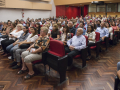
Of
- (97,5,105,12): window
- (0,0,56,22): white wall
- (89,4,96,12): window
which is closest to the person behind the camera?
(0,0,56,22): white wall

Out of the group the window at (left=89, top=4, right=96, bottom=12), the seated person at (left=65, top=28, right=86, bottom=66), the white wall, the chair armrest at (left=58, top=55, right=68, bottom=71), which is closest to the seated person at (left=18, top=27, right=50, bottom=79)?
the chair armrest at (left=58, top=55, right=68, bottom=71)

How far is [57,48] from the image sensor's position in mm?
2670

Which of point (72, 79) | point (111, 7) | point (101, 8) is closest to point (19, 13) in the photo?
point (101, 8)

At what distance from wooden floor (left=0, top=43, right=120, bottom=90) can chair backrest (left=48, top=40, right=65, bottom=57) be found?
560mm

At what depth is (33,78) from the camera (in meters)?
2.70

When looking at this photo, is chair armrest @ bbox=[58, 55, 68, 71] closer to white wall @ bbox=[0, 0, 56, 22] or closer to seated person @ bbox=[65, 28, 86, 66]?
seated person @ bbox=[65, 28, 86, 66]

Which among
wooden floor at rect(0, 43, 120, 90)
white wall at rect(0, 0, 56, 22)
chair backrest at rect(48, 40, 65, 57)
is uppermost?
white wall at rect(0, 0, 56, 22)

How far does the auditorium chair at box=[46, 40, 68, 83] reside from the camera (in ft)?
7.84

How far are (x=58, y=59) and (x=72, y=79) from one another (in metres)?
0.64

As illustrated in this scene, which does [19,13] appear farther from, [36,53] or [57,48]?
[57,48]

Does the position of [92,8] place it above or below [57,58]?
above

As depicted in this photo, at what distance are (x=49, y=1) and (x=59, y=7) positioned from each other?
1.76 metres

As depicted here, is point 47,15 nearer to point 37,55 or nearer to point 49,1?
point 49,1

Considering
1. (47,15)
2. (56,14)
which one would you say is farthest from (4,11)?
(56,14)
